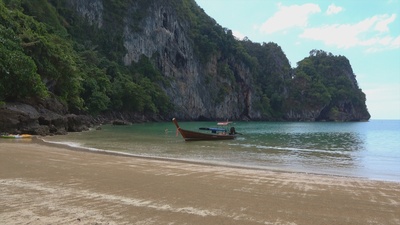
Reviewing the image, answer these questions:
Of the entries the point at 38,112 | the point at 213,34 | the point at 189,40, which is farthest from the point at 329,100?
the point at 38,112

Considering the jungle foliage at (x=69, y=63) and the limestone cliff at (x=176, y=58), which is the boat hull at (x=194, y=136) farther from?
the limestone cliff at (x=176, y=58)

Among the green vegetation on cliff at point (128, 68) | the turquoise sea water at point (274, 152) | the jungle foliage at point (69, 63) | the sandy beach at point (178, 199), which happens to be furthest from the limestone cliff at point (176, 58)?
the sandy beach at point (178, 199)

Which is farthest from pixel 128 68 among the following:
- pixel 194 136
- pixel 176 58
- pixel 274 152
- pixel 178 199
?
pixel 178 199

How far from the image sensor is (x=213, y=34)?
91250 millimetres

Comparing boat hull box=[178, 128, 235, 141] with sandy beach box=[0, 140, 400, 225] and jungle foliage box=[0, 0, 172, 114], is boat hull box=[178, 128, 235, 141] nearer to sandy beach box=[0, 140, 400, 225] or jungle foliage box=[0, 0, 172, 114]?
jungle foliage box=[0, 0, 172, 114]

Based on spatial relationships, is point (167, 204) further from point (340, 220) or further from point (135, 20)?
point (135, 20)

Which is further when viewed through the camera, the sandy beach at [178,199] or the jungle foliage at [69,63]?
Answer: the jungle foliage at [69,63]

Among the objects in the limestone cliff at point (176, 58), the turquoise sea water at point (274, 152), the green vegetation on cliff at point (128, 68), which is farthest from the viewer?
the limestone cliff at point (176, 58)

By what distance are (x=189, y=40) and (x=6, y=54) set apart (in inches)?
2574

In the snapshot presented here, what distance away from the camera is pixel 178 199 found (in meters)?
5.38

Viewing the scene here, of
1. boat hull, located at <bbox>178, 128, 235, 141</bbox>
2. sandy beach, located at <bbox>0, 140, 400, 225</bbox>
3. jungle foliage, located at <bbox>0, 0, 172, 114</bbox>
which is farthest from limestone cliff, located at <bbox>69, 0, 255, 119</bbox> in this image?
sandy beach, located at <bbox>0, 140, 400, 225</bbox>

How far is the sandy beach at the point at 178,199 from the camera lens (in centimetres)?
427

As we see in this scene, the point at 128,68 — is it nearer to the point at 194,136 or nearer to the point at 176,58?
the point at 176,58

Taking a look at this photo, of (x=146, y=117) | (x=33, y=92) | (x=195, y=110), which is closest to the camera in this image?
(x=33, y=92)
